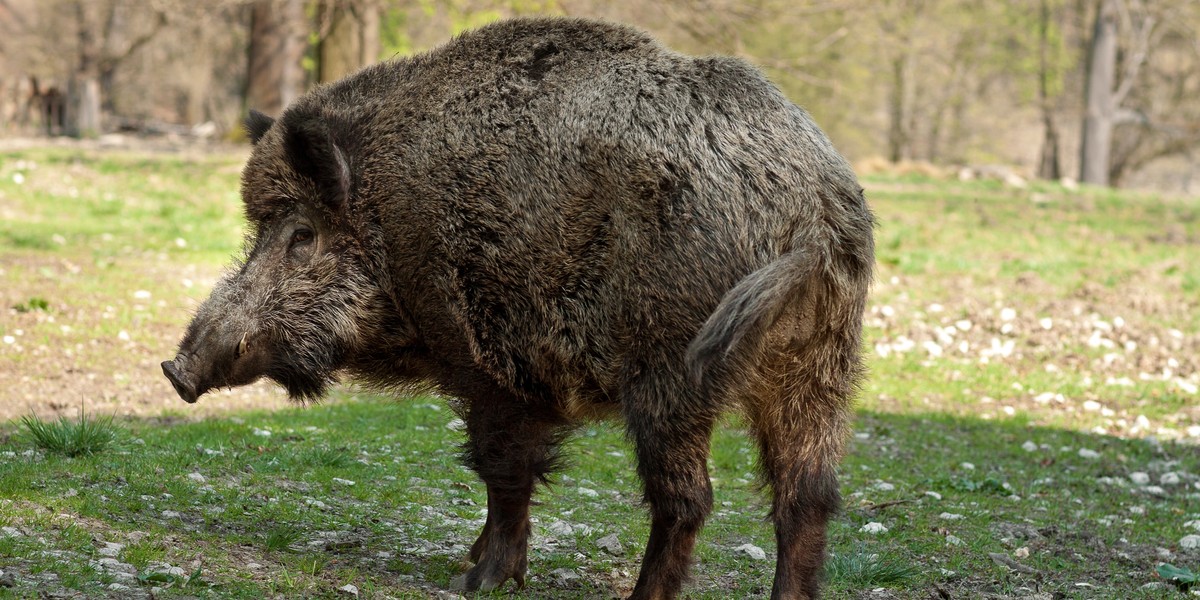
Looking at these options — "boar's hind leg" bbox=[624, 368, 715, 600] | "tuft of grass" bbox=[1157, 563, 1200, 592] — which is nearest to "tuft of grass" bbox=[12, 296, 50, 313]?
"boar's hind leg" bbox=[624, 368, 715, 600]

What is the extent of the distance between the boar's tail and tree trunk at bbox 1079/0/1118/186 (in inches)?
1263

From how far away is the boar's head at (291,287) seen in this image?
521 cm

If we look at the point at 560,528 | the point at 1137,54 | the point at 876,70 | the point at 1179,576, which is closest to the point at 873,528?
the point at 1179,576

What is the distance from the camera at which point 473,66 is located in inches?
208

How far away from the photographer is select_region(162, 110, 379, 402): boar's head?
5211 millimetres

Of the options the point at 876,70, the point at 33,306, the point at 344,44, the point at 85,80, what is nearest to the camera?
the point at 33,306

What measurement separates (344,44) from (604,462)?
12.2m

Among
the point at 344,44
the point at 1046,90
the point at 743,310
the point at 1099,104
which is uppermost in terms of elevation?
the point at 1046,90

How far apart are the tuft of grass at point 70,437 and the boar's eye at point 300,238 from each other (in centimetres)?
186

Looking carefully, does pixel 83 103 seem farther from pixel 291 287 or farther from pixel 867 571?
pixel 867 571

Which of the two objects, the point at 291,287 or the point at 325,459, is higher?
the point at 291,287

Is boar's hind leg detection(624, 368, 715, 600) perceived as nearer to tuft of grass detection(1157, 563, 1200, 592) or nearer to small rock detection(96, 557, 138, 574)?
small rock detection(96, 557, 138, 574)

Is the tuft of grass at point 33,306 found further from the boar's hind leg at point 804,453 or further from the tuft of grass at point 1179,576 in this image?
the tuft of grass at point 1179,576

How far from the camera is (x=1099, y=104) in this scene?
33656 mm
